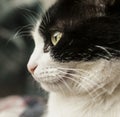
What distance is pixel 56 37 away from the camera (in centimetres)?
76

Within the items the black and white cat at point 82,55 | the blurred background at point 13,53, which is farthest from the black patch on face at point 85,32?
the blurred background at point 13,53

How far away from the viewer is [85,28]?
28.9 inches

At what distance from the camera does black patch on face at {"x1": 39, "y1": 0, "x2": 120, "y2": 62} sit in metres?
0.72

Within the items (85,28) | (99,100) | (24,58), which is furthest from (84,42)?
(24,58)

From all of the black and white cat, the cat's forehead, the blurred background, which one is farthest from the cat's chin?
the blurred background

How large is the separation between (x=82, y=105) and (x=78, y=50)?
0.13m

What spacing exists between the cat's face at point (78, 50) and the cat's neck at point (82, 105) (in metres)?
0.02

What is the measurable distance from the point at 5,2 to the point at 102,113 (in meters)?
1.05

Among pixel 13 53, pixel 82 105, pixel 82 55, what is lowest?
pixel 13 53

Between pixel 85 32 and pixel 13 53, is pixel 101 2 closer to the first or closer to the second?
pixel 85 32

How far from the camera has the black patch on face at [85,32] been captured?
0.72 metres

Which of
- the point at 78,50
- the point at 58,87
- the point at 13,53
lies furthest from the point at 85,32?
the point at 13,53

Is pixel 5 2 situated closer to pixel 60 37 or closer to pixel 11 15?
pixel 11 15

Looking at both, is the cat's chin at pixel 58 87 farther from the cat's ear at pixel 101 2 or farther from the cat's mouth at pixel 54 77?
the cat's ear at pixel 101 2
